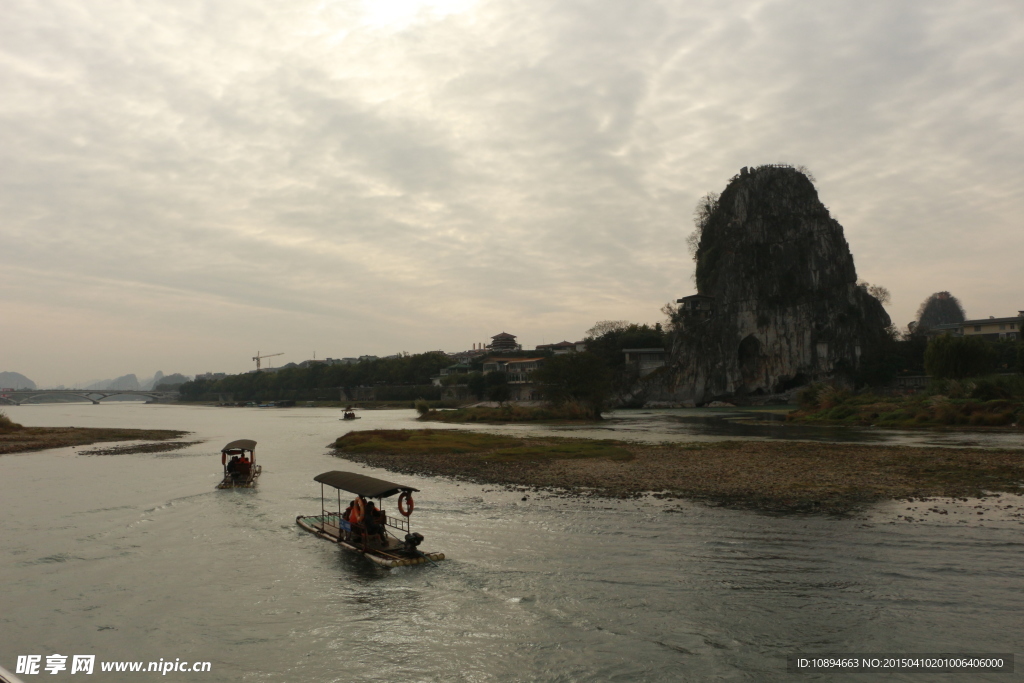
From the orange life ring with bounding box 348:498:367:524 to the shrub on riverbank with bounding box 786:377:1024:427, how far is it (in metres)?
63.3

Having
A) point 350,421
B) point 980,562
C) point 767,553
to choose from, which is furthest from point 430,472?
point 350,421

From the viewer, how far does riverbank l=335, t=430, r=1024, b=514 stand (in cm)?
2980

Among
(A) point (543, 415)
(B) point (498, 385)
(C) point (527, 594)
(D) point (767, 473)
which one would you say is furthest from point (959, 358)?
(B) point (498, 385)

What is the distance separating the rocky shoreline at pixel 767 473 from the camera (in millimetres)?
29484

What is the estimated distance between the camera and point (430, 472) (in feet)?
142

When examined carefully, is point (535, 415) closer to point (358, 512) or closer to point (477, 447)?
point (477, 447)

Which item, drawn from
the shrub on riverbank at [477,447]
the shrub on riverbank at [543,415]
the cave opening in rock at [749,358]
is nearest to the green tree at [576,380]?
the shrub on riverbank at [543,415]

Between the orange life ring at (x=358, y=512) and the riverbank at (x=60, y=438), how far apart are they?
50070 mm

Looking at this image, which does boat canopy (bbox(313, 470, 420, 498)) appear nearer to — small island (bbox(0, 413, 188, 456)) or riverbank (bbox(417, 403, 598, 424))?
small island (bbox(0, 413, 188, 456))

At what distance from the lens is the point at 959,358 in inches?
3159

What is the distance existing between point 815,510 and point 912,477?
33.7ft

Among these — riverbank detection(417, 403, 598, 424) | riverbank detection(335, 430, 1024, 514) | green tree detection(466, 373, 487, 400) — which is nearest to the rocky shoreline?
riverbank detection(335, 430, 1024, 514)

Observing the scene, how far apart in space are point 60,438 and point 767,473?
252 feet

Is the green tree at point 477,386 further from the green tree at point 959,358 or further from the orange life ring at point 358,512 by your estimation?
the orange life ring at point 358,512
